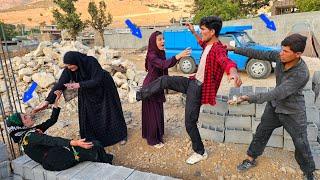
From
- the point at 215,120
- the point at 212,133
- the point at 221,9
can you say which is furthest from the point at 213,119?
the point at 221,9

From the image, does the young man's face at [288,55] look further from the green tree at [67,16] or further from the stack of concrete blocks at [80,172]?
the green tree at [67,16]

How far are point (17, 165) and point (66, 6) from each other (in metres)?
20.4

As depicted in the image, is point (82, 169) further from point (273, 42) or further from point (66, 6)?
point (66, 6)

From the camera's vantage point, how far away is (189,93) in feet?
10.8

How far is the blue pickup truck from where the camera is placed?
10039 mm

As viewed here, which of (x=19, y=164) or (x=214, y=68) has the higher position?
(x=214, y=68)

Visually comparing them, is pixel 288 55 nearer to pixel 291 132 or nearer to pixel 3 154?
pixel 291 132

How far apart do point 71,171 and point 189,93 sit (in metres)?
1.45

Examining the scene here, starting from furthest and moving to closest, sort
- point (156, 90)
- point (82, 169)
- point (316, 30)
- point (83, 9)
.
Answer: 1. point (83, 9)
2. point (316, 30)
3. point (156, 90)
4. point (82, 169)

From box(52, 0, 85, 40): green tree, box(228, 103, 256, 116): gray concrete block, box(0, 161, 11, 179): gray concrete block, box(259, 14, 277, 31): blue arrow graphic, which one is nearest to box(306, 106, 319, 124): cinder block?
box(228, 103, 256, 116): gray concrete block

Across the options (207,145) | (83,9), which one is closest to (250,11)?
(207,145)

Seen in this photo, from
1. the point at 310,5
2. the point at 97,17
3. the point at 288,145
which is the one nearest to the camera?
the point at 288,145

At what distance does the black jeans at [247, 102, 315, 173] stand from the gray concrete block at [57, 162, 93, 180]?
5.82ft

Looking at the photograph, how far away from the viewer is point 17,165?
10.4ft
